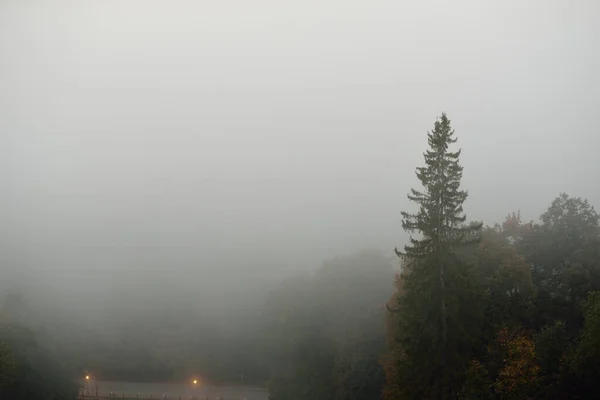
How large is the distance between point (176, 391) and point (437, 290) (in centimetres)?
7060

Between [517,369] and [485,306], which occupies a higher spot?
[485,306]

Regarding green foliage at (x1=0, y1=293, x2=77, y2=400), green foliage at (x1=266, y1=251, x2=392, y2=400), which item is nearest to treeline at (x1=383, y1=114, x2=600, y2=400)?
green foliage at (x1=266, y1=251, x2=392, y2=400)

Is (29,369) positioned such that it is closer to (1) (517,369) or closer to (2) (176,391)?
(2) (176,391)

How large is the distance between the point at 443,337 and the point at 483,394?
435cm

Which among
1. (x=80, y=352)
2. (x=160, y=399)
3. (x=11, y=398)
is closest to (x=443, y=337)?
(x=11, y=398)

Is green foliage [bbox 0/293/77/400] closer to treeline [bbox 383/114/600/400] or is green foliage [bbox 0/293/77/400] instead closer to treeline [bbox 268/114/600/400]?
treeline [bbox 268/114/600/400]

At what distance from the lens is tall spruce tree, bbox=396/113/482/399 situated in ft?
94.1

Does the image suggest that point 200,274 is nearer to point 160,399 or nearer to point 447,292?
point 160,399

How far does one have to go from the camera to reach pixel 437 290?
29.1 meters

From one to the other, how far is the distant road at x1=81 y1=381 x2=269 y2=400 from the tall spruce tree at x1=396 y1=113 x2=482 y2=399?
187 ft

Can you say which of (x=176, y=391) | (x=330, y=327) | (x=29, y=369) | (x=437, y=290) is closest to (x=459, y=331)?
(x=437, y=290)

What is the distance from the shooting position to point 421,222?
30203 mm

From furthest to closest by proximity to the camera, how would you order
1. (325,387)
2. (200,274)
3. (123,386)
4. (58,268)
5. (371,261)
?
(58,268), (200,274), (123,386), (371,261), (325,387)

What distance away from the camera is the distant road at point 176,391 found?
269 feet
